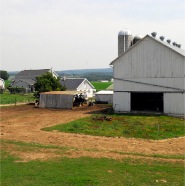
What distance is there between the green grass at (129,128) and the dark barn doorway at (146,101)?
6679 millimetres

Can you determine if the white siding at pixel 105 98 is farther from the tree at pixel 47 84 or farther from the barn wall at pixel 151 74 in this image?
the barn wall at pixel 151 74

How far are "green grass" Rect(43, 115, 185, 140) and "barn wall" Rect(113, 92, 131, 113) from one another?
5420 mm

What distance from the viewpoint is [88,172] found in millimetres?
12078

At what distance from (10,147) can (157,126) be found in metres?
11.8

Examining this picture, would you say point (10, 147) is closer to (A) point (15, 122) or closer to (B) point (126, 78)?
(A) point (15, 122)

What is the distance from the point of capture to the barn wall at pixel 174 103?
3014 cm

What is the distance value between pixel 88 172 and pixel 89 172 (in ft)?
0.13

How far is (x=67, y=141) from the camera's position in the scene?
62.7 ft

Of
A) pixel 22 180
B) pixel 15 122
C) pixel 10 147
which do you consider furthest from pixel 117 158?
pixel 15 122

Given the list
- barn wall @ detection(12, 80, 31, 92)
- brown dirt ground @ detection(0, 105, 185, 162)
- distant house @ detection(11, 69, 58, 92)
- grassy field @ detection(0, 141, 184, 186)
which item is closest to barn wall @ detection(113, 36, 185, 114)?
brown dirt ground @ detection(0, 105, 185, 162)

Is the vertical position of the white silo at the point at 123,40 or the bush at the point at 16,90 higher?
the white silo at the point at 123,40

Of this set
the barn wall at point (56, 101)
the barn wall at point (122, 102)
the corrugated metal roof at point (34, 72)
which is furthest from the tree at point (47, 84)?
the corrugated metal roof at point (34, 72)

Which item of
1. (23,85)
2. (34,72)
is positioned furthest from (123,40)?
(34,72)

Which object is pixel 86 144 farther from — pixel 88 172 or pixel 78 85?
pixel 78 85
